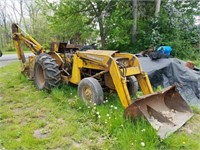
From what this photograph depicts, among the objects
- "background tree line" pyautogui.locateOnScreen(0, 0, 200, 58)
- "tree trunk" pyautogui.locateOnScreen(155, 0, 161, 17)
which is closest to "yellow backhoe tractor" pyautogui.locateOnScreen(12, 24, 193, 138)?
"background tree line" pyautogui.locateOnScreen(0, 0, 200, 58)

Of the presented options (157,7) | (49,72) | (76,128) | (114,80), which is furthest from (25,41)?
(157,7)

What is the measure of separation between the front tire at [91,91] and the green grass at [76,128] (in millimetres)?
119

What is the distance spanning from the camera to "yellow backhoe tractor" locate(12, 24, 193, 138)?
291cm

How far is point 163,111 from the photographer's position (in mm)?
3150

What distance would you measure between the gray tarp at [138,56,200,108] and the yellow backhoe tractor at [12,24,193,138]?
1184 mm

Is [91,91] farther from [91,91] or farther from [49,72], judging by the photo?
[49,72]

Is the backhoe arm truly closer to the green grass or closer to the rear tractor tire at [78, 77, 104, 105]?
the green grass

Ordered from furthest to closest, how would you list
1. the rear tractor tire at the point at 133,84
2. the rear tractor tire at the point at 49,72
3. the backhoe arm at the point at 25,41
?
the backhoe arm at the point at 25,41 → the rear tractor tire at the point at 49,72 → the rear tractor tire at the point at 133,84

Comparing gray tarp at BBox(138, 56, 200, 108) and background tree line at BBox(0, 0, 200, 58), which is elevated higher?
background tree line at BBox(0, 0, 200, 58)

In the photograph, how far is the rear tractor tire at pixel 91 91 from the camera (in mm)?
3471

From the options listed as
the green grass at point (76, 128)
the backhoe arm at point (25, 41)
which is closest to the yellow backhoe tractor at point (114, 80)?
the green grass at point (76, 128)

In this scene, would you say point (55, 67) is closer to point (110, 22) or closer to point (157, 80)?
point (157, 80)

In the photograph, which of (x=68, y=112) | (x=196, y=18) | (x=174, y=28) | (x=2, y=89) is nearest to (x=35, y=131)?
(x=68, y=112)

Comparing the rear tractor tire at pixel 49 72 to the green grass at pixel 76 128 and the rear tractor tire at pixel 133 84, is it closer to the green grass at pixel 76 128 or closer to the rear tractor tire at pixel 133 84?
the green grass at pixel 76 128
